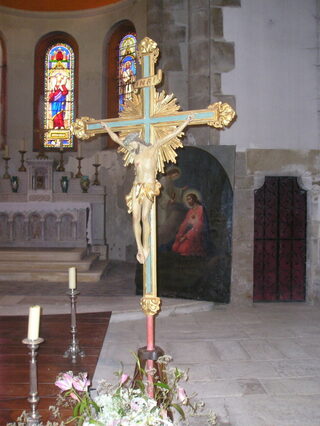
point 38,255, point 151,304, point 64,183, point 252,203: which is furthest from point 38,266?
point 151,304

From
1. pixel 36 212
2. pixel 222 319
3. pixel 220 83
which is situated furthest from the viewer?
pixel 36 212

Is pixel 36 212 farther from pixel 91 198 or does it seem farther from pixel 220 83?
pixel 220 83

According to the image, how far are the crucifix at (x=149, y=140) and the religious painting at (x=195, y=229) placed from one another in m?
3.71

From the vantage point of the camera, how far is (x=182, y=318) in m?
5.84

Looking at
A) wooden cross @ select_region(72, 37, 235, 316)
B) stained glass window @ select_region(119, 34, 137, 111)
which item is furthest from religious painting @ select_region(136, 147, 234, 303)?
stained glass window @ select_region(119, 34, 137, 111)

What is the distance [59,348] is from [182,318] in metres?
1.96

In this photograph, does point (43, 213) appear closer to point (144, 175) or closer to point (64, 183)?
point (64, 183)

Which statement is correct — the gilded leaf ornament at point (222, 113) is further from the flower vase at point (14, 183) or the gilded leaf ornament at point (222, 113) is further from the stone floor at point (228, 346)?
the flower vase at point (14, 183)

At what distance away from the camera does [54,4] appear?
11.8 m

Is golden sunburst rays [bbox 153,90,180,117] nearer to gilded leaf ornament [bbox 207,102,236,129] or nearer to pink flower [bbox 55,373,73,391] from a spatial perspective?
gilded leaf ornament [bbox 207,102,236,129]

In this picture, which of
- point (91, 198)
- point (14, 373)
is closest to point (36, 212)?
point (91, 198)

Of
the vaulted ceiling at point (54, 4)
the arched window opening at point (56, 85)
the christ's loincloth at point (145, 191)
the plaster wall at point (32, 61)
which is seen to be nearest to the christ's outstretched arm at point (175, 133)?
the christ's loincloth at point (145, 191)

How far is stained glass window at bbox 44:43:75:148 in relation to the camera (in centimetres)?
1219

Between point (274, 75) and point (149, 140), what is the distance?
15.3 feet
